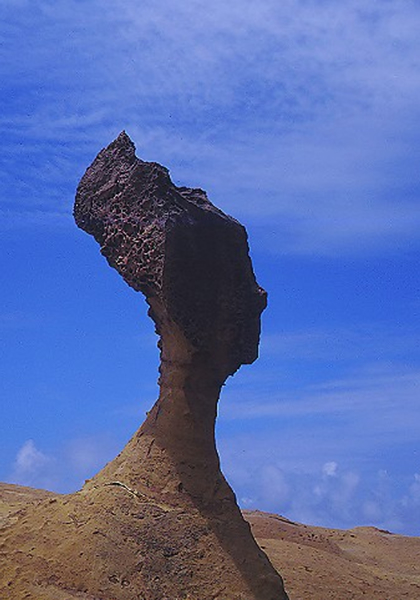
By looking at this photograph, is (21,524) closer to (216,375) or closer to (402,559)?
(216,375)

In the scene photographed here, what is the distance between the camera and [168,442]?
7.03 metres

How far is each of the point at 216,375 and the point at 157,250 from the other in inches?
47.1

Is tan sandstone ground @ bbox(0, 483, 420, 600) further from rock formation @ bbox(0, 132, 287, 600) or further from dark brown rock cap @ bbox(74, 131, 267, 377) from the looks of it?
dark brown rock cap @ bbox(74, 131, 267, 377)

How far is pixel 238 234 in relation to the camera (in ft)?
23.8

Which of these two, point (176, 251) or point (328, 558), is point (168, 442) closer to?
point (176, 251)

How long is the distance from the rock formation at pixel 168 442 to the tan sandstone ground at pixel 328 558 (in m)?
0.54

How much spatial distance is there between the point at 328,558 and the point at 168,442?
389 centimetres

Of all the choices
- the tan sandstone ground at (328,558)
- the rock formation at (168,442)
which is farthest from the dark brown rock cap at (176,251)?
the tan sandstone ground at (328,558)

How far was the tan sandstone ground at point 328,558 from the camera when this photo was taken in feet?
28.6

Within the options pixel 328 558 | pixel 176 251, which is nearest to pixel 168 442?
pixel 176 251

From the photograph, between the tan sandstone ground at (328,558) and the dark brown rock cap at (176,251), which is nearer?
the dark brown rock cap at (176,251)

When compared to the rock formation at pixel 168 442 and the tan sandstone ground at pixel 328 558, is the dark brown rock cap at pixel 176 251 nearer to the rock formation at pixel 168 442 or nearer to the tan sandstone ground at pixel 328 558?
the rock formation at pixel 168 442

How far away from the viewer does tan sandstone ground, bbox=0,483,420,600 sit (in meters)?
8.72

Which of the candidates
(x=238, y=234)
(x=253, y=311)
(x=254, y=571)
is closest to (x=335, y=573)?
(x=254, y=571)
